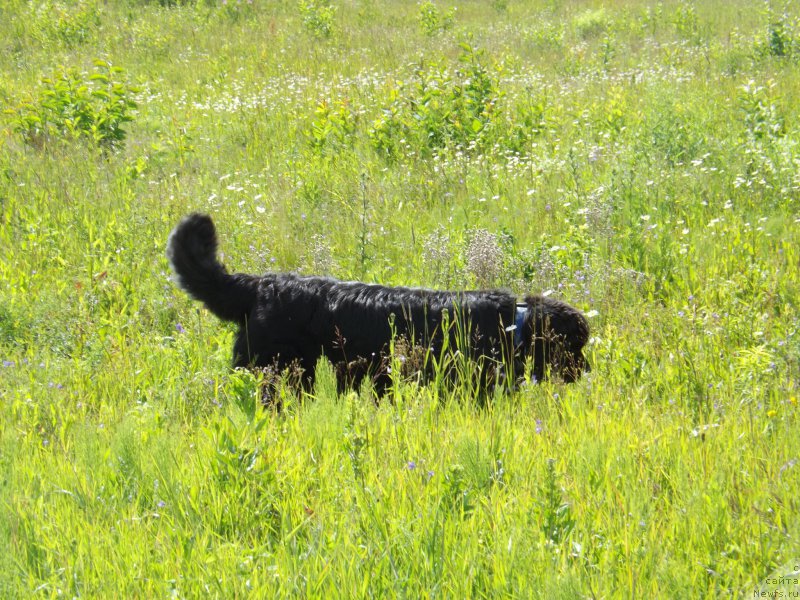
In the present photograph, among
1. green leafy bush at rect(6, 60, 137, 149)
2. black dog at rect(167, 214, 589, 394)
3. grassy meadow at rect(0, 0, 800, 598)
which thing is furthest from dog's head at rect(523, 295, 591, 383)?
green leafy bush at rect(6, 60, 137, 149)

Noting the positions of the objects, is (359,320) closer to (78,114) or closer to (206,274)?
(206,274)

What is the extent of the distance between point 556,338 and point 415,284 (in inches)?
54.8

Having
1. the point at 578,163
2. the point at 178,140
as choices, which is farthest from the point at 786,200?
the point at 178,140

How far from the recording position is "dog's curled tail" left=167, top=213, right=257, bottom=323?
399 cm

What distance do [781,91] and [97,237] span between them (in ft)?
21.4

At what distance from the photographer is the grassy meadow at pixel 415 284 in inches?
79.9

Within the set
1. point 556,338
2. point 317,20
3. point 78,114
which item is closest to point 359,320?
point 556,338

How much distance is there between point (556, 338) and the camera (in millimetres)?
3734

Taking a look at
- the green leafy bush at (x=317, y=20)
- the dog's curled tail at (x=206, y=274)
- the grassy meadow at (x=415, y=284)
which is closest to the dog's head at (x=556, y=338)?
the grassy meadow at (x=415, y=284)

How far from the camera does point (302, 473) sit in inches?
99.1

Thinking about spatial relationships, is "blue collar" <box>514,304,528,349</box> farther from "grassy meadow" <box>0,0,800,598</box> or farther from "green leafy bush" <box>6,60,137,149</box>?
"green leafy bush" <box>6,60,137,149</box>

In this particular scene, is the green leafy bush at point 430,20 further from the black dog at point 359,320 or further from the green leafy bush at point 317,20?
the black dog at point 359,320

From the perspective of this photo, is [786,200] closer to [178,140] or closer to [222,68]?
[178,140]

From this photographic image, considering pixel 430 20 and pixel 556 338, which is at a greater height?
pixel 430 20
